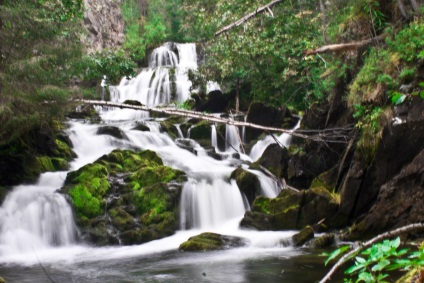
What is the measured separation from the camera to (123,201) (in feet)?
39.2

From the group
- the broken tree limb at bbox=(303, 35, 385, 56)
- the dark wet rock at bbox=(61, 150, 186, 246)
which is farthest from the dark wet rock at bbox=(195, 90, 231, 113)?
the broken tree limb at bbox=(303, 35, 385, 56)

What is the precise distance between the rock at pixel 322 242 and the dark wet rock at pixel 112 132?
1008cm

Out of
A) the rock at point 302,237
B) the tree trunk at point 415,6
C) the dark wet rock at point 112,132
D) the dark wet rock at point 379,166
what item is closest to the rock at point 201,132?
the dark wet rock at point 112,132

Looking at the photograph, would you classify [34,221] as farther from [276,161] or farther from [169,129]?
[169,129]

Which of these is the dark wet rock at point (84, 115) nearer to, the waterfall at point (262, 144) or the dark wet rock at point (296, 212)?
the waterfall at point (262, 144)

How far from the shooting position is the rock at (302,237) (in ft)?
30.5

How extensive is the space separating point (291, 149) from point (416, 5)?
22.4 ft

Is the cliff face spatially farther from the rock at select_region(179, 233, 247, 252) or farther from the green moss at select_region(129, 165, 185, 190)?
the rock at select_region(179, 233, 247, 252)

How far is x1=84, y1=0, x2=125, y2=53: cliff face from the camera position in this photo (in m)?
30.0

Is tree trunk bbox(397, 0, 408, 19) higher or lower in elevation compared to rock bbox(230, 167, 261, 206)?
higher

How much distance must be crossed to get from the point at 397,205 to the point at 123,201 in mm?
7115

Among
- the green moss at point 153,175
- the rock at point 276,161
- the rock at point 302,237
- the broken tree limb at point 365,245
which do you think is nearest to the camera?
the broken tree limb at point 365,245

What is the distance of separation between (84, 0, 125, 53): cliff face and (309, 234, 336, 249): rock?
2374 centimetres

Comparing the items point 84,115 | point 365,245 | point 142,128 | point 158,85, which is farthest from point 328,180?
point 158,85
